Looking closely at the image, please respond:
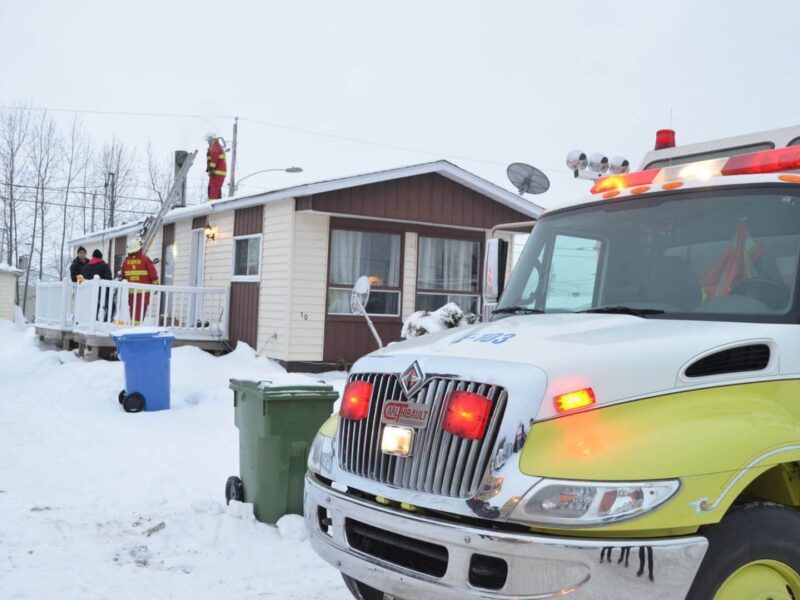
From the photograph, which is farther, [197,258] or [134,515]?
[197,258]

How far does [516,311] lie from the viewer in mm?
3918

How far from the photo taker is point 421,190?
547 inches

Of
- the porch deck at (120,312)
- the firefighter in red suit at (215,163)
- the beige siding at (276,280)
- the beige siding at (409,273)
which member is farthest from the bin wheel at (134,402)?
the firefighter in red suit at (215,163)

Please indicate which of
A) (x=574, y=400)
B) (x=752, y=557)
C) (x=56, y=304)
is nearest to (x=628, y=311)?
(x=574, y=400)

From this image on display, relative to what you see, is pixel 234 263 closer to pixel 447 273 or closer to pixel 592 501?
pixel 447 273

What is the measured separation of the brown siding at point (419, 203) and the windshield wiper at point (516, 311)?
361 inches

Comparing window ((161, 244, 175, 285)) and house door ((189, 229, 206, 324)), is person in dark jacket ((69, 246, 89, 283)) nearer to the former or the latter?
window ((161, 244, 175, 285))

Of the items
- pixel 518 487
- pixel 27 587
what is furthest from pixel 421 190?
pixel 518 487

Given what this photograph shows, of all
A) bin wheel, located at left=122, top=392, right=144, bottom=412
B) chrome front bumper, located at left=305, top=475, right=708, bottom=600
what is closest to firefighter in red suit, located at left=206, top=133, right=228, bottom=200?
bin wheel, located at left=122, top=392, right=144, bottom=412

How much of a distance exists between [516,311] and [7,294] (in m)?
31.8

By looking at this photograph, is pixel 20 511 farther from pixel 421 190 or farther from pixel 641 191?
pixel 421 190

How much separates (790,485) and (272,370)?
1016 centimetres

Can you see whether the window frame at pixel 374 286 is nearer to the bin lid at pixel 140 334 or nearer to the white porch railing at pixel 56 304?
the bin lid at pixel 140 334

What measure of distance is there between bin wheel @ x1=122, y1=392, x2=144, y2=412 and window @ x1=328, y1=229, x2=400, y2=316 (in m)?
4.67
